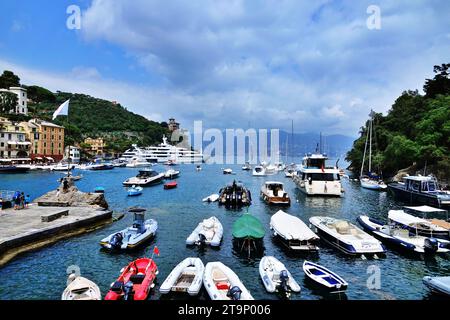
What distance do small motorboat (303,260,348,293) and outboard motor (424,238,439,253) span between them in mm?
10011

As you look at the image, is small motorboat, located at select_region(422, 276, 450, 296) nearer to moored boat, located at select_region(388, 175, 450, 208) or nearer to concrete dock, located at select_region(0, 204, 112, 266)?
concrete dock, located at select_region(0, 204, 112, 266)

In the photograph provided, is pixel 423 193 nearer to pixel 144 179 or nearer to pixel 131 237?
pixel 131 237

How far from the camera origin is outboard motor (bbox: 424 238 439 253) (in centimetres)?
2167

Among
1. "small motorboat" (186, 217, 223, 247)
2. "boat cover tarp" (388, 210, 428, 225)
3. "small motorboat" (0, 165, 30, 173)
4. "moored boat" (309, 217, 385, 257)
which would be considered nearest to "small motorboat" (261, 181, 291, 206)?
"moored boat" (309, 217, 385, 257)

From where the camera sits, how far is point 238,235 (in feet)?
74.9

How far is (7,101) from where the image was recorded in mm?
114188

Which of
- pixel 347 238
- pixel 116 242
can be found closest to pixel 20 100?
pixel 116 242

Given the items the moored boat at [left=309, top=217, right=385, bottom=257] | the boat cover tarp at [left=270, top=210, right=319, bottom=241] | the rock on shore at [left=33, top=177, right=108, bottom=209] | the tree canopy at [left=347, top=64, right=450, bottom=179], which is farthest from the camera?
Result: the tree canopy at [left=347, top=64, right=450, bottom=179]

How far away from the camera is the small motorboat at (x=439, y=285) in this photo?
1486 centimetres

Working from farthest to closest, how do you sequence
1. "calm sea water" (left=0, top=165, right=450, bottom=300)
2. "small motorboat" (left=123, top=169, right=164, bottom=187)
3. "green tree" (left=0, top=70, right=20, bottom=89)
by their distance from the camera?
"green tree" (left=0, top=70, right=20, bottom=89), "small motorboat" (left=123, top=169, right=164, bottom=187), "calm sea water" (left=0, top=165, right=450, bottom=300)

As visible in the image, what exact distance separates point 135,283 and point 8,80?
5983 inches
